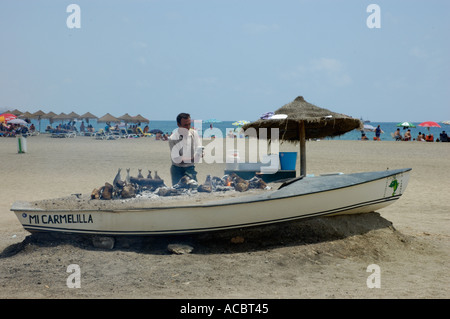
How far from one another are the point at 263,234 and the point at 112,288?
2.38 meters

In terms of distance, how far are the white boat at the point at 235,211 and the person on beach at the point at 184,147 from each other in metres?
1.44

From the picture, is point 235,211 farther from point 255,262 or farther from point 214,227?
point 255,262

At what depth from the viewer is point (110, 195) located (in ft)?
24.5

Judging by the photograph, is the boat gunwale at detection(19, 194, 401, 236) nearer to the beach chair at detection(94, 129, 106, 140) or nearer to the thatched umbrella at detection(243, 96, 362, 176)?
the thatched umbrella at detection(243, 96, 362, 176)

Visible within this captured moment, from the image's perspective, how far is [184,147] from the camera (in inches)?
311

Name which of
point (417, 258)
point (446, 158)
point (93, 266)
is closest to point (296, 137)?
point (417, 258)

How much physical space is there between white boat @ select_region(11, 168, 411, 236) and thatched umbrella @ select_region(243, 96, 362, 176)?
90.2 inches

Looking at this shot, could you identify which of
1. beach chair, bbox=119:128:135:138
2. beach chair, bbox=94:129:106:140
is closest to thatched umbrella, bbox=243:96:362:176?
beach chair, bbox=94:129:106:140

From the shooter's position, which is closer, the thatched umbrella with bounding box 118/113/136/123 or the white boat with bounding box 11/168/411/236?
the white boat with bounding box 11/168/411/236

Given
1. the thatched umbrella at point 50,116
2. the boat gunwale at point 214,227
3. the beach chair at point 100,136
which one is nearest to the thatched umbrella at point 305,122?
the boat gunwale at point 214,227

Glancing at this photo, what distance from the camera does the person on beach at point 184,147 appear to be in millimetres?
7836

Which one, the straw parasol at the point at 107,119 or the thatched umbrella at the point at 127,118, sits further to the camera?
the thatched umbrella at the point at 127,118

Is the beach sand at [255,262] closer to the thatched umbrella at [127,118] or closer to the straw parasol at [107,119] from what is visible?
the straw parasol at [107,119]

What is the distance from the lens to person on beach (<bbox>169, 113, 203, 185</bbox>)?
7.84m
